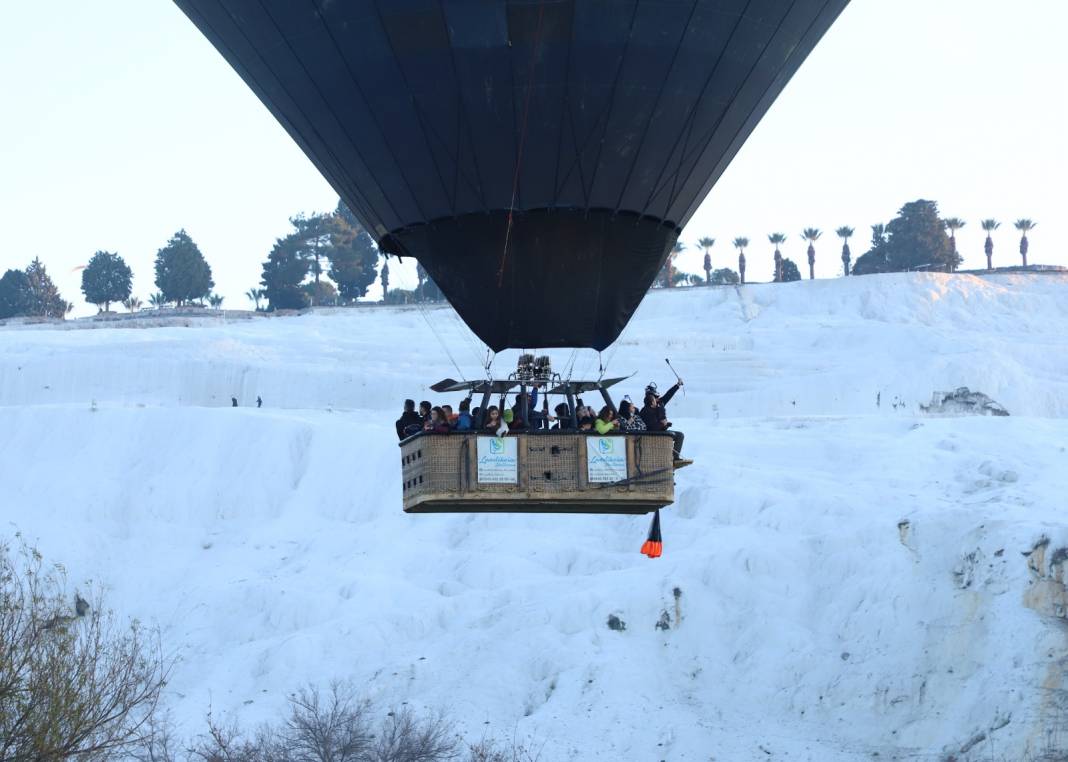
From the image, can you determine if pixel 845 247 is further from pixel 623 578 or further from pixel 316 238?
pixel 623 578

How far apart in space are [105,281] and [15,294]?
5539mm

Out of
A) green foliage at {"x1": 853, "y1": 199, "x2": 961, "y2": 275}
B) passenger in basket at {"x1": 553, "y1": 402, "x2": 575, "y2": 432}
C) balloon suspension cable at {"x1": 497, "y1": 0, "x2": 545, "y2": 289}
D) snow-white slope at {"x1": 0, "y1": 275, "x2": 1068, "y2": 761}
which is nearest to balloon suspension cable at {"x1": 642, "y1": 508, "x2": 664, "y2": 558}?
passenger in basket at {"x1": 553, "y1": 402, "x2": 575, "y2": 432}

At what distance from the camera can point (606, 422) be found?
66.2 feet

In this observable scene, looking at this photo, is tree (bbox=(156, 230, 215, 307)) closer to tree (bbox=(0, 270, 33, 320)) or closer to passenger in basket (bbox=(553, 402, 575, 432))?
tree (bbox=(0, 270, 33, 320))

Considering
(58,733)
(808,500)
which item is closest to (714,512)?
(808,500)

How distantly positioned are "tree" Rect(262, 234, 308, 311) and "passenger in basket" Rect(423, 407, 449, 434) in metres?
104

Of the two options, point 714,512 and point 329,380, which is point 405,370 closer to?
point 329,380

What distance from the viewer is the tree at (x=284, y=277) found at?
124125 mm

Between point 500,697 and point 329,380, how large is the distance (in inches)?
1427

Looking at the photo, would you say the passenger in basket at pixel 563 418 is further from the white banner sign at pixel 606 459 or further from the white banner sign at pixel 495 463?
the white banner sign at pixel 495 463

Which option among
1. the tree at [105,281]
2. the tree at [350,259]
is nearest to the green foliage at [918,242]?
the tree at [350,259]

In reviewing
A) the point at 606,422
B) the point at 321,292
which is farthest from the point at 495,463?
the point at 321,292

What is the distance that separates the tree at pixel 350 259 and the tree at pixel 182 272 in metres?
7.81

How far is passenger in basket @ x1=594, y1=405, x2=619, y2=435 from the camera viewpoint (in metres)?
20.1
